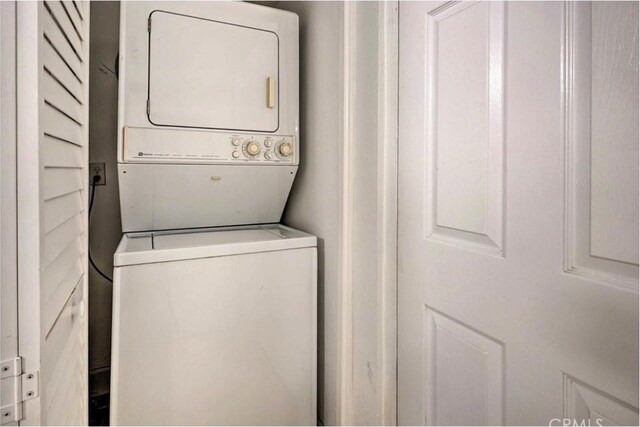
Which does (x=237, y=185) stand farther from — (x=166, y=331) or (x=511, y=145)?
(x=511, y=145)

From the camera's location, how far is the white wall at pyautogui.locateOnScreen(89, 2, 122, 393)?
5.75ft

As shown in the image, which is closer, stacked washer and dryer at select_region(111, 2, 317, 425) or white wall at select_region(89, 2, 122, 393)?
stacked washer and dryer at select_region(111, 2, 317, 425)

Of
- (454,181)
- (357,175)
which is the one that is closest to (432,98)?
(454,181)

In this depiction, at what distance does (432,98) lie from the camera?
1.04 meters

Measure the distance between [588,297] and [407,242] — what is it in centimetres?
53

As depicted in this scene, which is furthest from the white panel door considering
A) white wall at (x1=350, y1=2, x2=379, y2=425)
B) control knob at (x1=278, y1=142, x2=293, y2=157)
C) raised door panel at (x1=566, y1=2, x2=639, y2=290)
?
control knob at (x1=278, y1=142, x2=293, y2=157)

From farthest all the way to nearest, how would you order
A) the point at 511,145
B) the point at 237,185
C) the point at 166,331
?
the point at 237,185
the point at 166,331
the point at 511,145

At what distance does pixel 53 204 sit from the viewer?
0.78m

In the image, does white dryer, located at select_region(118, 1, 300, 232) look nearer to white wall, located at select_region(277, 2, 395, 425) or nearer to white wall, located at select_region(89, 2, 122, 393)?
white wall, located at select_region(277, 2, 395, 425)

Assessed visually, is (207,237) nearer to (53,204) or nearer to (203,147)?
(203,147)

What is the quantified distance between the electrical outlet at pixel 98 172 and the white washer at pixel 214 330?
0.47 meters

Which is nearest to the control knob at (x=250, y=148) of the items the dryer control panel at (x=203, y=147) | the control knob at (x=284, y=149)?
the dryer control panel at (x=203, y=147)

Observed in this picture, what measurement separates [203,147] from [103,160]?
74 cm

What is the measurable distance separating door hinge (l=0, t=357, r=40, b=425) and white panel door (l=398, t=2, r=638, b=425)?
995mm
